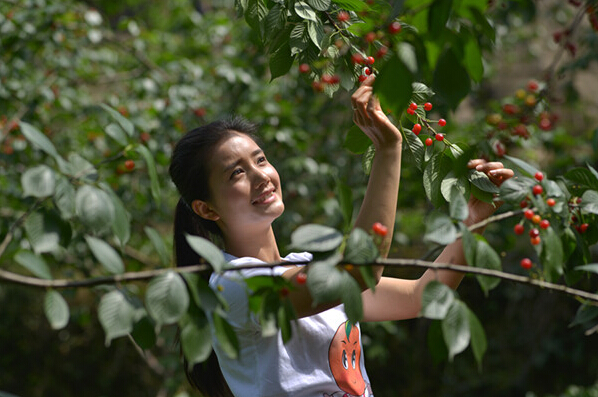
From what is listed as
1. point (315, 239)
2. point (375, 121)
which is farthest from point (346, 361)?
point (315, 239)

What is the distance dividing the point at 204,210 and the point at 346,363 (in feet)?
1.36

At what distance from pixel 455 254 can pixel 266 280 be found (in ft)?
1.82

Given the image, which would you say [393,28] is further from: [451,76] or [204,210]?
[204,210]

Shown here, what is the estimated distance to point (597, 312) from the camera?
1.02 m

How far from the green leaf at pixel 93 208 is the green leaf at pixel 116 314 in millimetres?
80

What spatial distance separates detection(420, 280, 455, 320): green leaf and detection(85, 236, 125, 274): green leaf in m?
0.34

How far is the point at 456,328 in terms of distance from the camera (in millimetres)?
741

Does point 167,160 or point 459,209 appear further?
point 167,160

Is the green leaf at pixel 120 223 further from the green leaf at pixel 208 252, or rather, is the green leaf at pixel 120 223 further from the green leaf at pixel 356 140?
the green leaf at pixel 356 140

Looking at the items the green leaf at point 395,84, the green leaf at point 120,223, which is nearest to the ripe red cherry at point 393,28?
the green leaf at point 395,84

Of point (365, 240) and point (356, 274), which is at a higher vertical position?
point (365, 240)

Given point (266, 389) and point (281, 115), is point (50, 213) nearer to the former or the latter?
point (266, 389)

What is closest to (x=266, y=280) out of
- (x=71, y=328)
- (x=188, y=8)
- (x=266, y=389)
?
(x=266, y=389)

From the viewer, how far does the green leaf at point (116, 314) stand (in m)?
0.70
